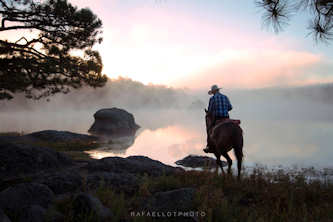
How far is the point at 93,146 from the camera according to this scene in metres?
20.2

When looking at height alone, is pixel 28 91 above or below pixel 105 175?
above

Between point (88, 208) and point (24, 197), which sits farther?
point (24, 197)

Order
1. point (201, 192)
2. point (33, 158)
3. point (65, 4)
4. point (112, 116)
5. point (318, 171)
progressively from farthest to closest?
1. point (112, 116)
2. point (65, 4)
3. point (318, 171)
4. point (33, 158)
5. point (201, 192)

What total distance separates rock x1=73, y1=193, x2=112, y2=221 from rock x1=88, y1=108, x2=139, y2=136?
91.6 ft

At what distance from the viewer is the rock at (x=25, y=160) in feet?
32.9

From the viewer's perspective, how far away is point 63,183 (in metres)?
7.05

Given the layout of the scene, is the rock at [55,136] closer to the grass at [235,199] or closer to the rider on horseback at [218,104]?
the rider on horseback at [218,104]

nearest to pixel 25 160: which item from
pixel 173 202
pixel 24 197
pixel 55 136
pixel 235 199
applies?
pixel 24 197

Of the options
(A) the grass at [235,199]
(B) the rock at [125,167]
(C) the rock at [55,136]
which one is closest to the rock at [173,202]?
(A) the grass at [235,199]

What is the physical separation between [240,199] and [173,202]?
2.34m

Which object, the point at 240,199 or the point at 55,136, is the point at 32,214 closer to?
the point at 240,199

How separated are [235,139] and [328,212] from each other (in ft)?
13.1

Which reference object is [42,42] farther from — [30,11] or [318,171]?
[318,171]

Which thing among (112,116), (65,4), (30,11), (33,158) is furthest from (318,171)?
(112,116)
